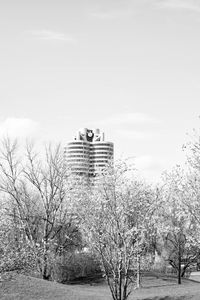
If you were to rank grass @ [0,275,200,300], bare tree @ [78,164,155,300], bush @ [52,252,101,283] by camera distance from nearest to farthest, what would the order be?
bare tree @ [78,164,155,300], grass @ [0,275,200,300], bush @ [52,252,101,283]

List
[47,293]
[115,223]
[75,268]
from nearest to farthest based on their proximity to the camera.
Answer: [115,223] → [47,293] → [75,268]

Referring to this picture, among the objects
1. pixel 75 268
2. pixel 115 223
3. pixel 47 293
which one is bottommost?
pixel 47 293

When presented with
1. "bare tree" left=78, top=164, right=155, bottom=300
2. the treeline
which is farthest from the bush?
"bare tree" left=78, top=164, right=155, bottom=300

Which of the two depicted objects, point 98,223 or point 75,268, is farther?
point 75,268

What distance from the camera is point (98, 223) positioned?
27.0 metres

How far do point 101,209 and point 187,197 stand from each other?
738cm

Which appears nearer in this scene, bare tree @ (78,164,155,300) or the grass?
bare tree @ (78,164,155,300)

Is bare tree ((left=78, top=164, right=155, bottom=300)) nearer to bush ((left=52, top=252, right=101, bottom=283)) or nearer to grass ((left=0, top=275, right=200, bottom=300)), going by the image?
grass ((left=0, top=275, right=200, bottom=300))

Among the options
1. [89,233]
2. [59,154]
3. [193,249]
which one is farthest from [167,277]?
[89,233]

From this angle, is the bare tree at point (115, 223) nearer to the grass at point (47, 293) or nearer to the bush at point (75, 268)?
the grass at point (47, 293)

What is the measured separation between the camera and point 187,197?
32.0m

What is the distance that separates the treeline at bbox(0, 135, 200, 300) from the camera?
2670 cm

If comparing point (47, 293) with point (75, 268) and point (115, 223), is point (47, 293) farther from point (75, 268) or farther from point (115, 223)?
point (75, 268)

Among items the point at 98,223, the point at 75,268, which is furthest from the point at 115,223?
the point at 75,268
